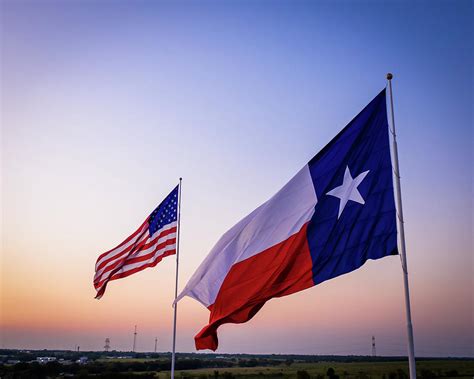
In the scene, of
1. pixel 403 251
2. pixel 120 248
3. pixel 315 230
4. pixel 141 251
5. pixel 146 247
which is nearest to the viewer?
pixel 403 251

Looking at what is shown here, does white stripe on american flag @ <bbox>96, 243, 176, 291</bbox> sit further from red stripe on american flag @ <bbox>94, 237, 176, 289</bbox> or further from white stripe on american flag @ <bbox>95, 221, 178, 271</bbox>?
white stripe on american flag @ <bbox>95, 221, 178, 271</bbox>

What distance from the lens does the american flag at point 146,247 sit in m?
20.9

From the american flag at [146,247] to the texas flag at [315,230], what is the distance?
256 inches

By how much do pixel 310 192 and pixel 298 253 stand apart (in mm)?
1590

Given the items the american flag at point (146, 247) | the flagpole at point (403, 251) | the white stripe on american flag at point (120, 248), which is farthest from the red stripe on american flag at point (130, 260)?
the flagpole at point (403, 251)

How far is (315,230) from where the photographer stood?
494 inches

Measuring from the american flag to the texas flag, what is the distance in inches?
256

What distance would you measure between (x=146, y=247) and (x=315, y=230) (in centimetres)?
1051

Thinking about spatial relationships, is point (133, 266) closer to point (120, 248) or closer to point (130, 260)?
point (130, 260)

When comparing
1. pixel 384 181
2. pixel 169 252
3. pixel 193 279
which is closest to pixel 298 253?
pixel 384 181

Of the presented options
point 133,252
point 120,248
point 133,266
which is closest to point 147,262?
point 133,266

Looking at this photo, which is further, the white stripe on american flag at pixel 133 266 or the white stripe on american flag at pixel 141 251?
the white stripe on american flag at pixel 141 251

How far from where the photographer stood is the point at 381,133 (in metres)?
12.0

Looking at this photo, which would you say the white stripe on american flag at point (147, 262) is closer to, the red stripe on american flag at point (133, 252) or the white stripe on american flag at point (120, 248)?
the red stripe on american flag at point (133, 252)
